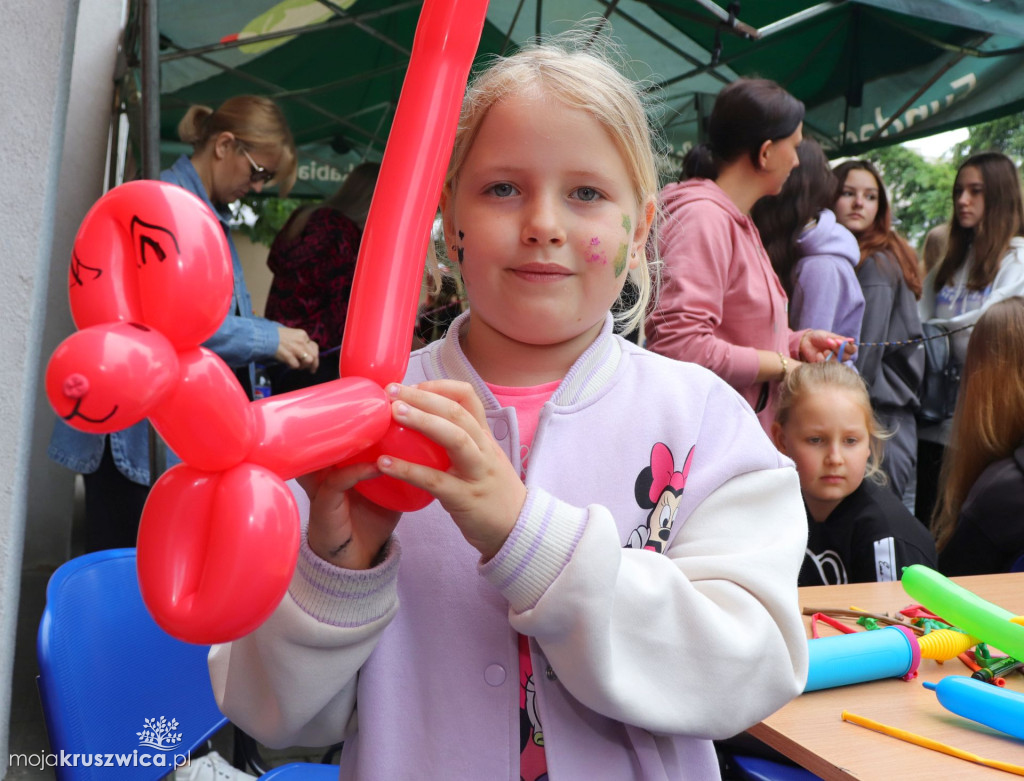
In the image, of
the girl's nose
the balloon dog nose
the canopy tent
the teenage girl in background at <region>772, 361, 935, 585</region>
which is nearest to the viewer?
the balloon dog nose

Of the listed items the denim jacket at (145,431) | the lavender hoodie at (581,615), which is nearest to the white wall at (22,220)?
the denim jacket at (145,431)

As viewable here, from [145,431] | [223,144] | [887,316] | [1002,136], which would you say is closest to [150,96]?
[223,144]

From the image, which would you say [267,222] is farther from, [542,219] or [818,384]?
[542,219]

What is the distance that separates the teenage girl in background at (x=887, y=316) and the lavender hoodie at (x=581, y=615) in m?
2.09

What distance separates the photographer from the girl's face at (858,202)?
3.21 metres

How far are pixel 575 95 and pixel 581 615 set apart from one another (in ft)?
1.60

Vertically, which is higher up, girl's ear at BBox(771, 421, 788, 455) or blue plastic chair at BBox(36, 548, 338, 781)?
girl's ear at BBox(771, 421, 788, 455)

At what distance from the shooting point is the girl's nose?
807 mm

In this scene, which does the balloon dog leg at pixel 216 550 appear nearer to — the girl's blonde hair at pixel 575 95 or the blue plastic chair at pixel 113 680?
the girl's blonde hair at pixel 575 95

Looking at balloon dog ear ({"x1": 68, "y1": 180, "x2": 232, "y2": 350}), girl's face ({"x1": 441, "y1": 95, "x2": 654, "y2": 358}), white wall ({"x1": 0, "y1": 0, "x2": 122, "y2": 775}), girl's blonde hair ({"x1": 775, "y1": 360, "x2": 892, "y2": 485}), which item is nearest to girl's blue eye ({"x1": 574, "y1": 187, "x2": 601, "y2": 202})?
girl's face ({"x1": 441, "y1": 95, "x2": 654, "y2": 358})

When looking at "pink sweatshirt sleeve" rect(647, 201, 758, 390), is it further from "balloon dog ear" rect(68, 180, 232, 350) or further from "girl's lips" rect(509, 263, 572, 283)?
"balloon dog ear" rect(68, 180, 232, 350)

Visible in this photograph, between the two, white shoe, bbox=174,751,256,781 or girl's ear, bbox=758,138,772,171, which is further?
girl's ear, bbox=758,138,772,171

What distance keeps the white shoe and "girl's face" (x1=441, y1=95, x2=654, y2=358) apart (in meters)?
1.32

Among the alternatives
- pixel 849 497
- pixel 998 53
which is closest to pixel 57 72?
pixel 849 497
